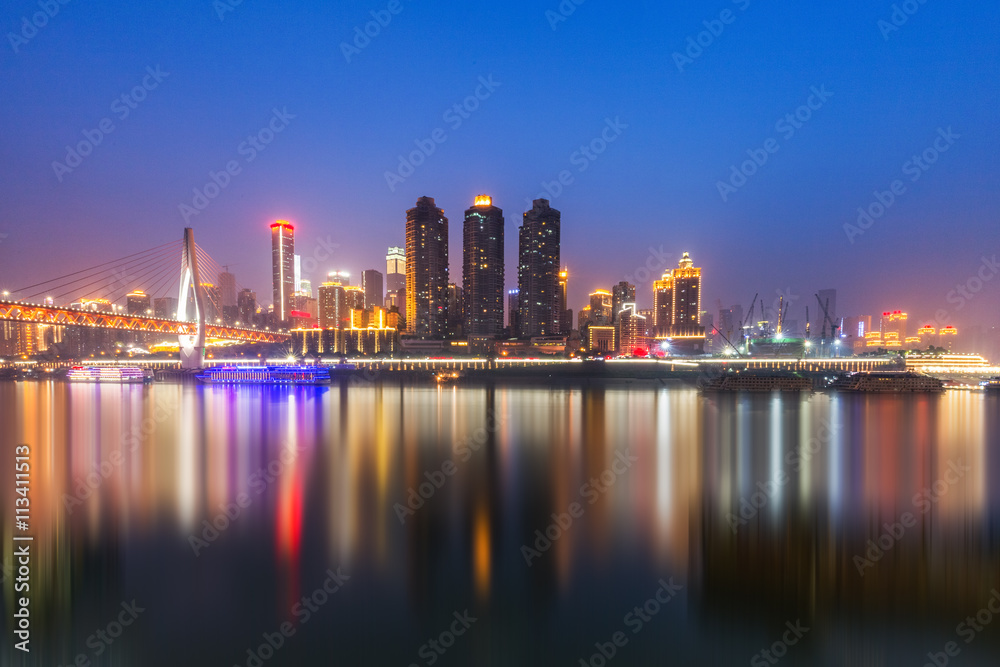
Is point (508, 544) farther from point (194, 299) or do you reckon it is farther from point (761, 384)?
point (194, 299)

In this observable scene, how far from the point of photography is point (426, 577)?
720 cm

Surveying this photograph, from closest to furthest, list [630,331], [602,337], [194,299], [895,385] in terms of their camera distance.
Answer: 1. [895,385]
2. [194,299]
3. [602,337]
4. [630,331]

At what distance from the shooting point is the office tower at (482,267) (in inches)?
4601

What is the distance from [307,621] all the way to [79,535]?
253 inches

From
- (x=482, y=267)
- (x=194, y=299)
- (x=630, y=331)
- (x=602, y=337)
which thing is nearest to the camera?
(x=194, y=299)

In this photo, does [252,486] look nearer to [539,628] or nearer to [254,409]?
[539,628]

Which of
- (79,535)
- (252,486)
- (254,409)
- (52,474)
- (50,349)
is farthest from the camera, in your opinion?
(50,349)

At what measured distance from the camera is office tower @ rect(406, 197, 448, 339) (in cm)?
12100

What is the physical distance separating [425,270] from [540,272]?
105 feet

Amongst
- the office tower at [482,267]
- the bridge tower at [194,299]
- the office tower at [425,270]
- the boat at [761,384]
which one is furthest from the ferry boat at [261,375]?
the office tower at [425,270]

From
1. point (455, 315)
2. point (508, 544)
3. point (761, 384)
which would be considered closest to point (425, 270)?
point (455, 315)

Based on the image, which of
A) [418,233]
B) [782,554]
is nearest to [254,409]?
[782,554]

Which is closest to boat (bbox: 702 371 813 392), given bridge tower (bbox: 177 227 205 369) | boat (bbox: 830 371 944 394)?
boat (bbox: 830 371 944 394)

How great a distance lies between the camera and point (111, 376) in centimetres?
5334
